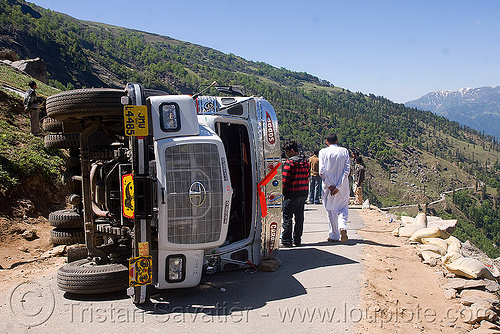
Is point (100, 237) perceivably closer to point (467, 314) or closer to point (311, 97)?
point (467, 314)

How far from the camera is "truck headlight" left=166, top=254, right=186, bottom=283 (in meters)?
4.96

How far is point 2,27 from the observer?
74625mm

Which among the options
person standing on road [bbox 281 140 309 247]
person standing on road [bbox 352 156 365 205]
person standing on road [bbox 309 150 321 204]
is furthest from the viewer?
person standing on road [bbox 352 156 365 205]

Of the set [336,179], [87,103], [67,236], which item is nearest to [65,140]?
[87,103]

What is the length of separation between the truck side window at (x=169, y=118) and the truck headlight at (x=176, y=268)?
1.51 metres

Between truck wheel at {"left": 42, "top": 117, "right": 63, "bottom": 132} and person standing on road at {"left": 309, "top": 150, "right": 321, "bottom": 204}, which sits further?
person standing on road at {"left": 309, "top": 150, "right": 321, "bottom": 204}

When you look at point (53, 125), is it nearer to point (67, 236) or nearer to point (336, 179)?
point (67, 236)

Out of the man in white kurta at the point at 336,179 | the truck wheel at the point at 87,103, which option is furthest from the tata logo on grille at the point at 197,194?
the man in white kurta at the point at 336,179

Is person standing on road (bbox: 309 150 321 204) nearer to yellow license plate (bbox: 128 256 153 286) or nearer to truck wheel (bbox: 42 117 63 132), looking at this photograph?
truck wheel (bbox: 42 117 63 132)

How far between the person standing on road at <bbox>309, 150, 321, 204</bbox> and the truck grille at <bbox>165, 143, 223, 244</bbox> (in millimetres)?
9241

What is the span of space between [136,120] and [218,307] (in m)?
2.40

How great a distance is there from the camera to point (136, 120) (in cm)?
474

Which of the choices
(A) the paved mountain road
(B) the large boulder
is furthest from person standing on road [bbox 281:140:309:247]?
(B) the large boulder

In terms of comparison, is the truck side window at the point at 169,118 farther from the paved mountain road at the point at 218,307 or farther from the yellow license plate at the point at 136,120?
the paved mountain road at the point at 218,307
